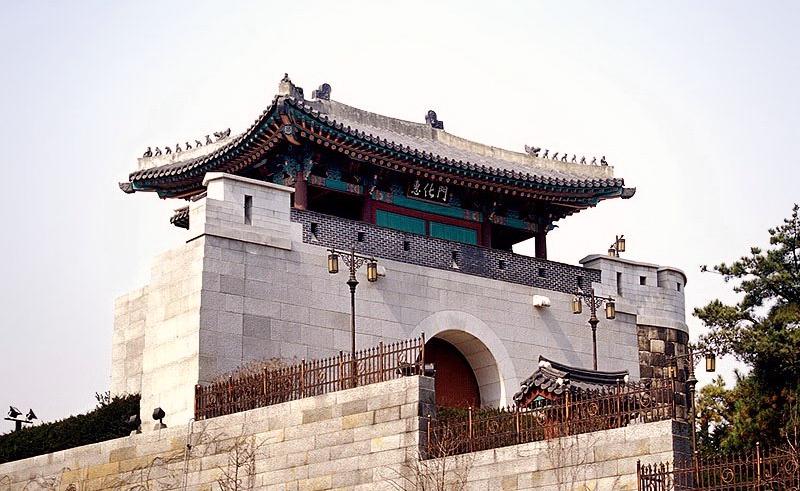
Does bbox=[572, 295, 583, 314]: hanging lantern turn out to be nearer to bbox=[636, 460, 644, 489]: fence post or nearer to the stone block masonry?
the stone block masonry

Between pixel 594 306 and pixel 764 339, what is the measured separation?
4446 mm

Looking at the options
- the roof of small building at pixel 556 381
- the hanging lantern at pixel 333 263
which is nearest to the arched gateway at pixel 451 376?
the roof of small building at pixel 556 381

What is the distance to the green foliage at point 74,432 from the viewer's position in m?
28.6

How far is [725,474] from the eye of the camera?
1847 centimetres

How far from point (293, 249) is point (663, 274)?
946cm

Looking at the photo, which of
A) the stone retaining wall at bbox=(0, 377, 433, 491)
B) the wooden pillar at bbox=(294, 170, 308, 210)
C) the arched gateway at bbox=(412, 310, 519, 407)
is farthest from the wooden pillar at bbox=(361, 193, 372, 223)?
the stone retaining wall at bbox=(0, 377, 433, 491)

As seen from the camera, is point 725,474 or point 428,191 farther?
point 428,191

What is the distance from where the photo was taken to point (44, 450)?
94.8ft

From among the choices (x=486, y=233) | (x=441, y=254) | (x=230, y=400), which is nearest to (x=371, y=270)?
(x=441, y=254)

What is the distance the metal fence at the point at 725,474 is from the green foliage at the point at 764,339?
9.42 meters

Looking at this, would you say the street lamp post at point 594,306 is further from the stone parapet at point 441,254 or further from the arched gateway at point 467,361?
the arched gateway at point 467,361

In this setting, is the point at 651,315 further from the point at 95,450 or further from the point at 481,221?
the point at 95,450

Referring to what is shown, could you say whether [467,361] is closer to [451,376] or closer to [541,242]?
[451,376]

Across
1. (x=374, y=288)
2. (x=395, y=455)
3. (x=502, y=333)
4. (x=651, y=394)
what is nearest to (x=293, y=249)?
(x=374, y=288)
